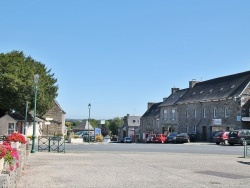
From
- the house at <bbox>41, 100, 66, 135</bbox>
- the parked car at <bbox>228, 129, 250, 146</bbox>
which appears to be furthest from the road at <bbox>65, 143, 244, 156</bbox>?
the house at <bbox>41, 100, 66, 135</bbox>

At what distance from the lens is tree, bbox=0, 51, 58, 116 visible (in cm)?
4200

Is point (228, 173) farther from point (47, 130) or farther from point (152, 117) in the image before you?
point (152, 117)

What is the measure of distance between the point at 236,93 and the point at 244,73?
4816mm

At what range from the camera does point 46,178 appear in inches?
431

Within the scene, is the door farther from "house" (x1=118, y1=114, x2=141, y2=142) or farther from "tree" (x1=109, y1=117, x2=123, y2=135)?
"tree" (x1=109, y1=117, x2=123, y2=135)

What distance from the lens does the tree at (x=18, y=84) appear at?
4200cm

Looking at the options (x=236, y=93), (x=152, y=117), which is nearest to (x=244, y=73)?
(x=236, y=93)

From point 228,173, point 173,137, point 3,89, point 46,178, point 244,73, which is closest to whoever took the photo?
point 46,178

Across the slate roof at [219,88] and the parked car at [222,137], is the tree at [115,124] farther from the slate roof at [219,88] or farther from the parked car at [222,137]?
the parked car at [222,137]

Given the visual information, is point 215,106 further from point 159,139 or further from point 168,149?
point 168,149

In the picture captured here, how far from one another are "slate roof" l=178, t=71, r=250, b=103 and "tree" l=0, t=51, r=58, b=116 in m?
22.8

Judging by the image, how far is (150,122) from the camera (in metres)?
72.4

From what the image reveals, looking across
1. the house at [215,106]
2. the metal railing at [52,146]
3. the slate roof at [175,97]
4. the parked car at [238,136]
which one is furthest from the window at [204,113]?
the metal railing at [52,146]

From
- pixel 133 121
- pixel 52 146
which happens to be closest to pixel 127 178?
pixel 52 146
